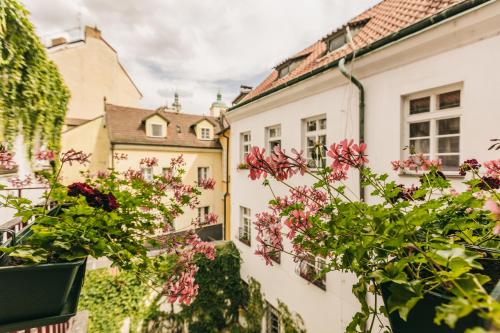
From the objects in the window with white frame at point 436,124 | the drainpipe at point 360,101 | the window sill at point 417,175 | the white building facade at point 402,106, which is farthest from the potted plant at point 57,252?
the drainpipe at point 360,101

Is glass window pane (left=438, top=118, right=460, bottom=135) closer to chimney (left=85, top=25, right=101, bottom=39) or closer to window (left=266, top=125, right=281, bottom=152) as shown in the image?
window (left=266, top=125, right=281, bottom=152)

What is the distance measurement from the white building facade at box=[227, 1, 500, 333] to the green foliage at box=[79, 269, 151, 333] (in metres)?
4.93

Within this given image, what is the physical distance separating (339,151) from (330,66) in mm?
4336

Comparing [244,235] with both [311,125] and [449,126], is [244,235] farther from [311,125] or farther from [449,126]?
[449,126]

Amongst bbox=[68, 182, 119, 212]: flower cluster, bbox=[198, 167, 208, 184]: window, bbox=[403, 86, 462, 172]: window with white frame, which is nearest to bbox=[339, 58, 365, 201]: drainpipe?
bbox=[403, 86, 462, 172]: window with white frame

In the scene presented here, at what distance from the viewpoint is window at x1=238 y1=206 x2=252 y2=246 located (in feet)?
29.1

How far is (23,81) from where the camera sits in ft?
9.48

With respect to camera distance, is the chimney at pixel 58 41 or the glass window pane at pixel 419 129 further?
the chimney at pixel 58 41

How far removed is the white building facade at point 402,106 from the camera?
320 cm

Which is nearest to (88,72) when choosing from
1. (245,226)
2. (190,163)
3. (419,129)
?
(190,163)

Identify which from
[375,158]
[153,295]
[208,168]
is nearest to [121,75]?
[208,168]

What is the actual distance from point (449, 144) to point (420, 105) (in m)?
0.77

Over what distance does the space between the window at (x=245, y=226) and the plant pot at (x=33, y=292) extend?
7821mm

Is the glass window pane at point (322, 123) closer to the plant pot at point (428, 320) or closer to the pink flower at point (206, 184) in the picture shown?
the pink flower at point (206, 184)
